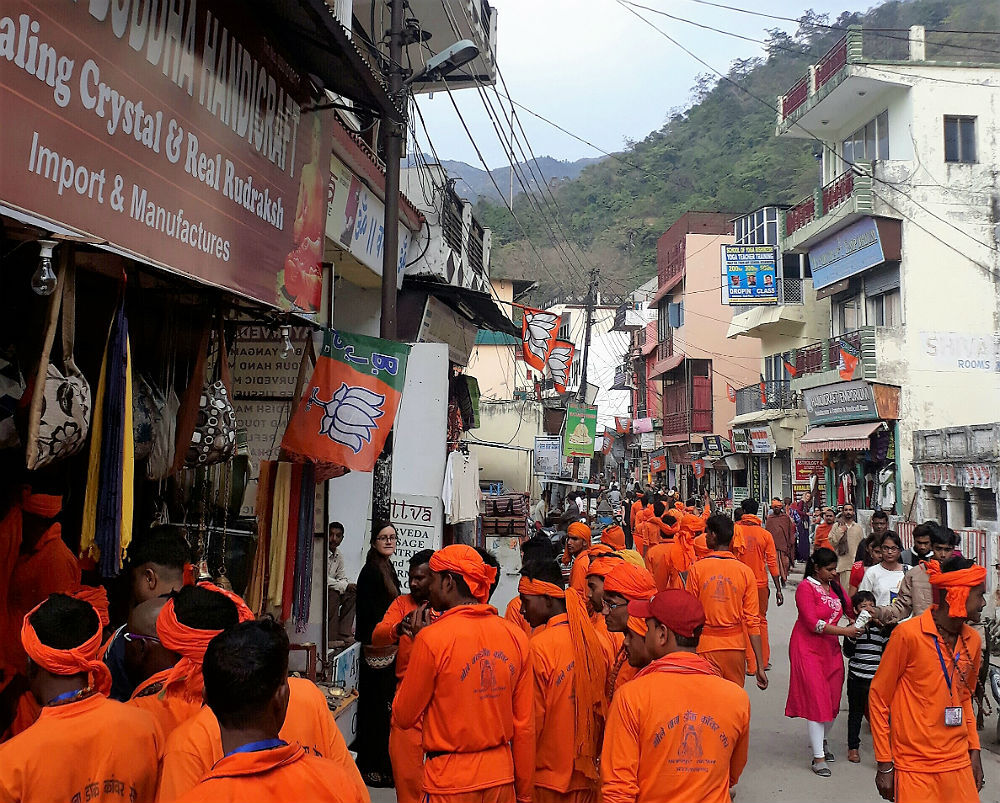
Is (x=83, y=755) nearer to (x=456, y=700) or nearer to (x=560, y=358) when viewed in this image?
(x=456, y=700)

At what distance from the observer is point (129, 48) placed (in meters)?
3.89

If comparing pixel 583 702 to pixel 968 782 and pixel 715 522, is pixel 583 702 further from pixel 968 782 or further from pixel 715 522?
pixel 715 522

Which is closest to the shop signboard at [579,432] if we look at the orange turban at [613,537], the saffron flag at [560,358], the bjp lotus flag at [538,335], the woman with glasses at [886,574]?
the saffron flag at [560,358]

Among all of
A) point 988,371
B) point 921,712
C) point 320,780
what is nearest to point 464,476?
point 921,712

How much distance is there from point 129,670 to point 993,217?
85.4 ft

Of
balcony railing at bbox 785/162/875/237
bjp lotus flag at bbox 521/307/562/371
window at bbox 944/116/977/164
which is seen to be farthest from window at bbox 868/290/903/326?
bjp lotus flag at bbox 521/307/562/371

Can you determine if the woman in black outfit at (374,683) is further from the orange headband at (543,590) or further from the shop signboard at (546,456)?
the shop signboard at (546,456)

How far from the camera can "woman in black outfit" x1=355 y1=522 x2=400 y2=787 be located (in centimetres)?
631

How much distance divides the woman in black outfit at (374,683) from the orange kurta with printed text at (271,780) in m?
4.12

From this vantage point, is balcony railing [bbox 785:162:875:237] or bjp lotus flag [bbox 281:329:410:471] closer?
bjp lotus flag [bbox 281:329:410:471]

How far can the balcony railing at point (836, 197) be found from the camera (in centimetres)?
2394

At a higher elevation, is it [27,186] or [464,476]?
[27,186]

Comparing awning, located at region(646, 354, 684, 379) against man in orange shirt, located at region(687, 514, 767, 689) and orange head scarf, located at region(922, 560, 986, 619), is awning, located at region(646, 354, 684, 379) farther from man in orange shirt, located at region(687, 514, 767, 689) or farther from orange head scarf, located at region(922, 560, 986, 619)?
orange head scarf, located at region(922, 560, 986, 619)

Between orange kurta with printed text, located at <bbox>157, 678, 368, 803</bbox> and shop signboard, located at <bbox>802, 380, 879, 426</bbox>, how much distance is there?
23.4 metres
